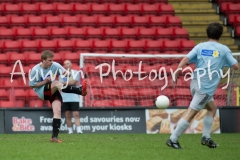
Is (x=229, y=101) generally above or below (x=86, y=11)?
below

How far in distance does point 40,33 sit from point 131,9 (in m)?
3.68

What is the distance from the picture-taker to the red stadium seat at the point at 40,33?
67.2ft

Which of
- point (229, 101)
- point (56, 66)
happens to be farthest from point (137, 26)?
point (56, 66)

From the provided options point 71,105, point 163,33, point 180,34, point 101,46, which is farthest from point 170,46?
point 71,105

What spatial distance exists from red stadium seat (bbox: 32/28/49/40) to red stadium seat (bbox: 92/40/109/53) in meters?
1.69

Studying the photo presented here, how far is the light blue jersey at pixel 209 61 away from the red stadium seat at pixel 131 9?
12.9 metres

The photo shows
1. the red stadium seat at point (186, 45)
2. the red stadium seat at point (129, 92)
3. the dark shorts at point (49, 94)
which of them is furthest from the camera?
the red stadium seat at point (186, 45)

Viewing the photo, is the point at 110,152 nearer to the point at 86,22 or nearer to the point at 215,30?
the point at 215,30

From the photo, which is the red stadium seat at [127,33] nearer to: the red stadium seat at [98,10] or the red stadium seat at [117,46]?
the red stadium seat at [117,46]

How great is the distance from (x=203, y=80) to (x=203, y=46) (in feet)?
1.71

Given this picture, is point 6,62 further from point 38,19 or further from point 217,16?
point 217,16

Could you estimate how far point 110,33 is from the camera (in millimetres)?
20844

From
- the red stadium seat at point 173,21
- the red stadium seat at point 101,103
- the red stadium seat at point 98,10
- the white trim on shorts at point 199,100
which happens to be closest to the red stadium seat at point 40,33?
the red stadium seat at point 98,10

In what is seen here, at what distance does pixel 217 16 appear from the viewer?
22.6 meters
